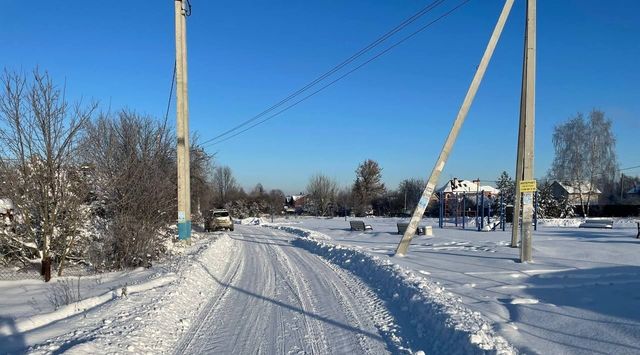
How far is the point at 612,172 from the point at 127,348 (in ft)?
247

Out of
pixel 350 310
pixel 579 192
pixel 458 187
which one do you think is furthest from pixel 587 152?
pixel 350 310

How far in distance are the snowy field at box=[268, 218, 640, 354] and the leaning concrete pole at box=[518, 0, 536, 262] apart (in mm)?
720

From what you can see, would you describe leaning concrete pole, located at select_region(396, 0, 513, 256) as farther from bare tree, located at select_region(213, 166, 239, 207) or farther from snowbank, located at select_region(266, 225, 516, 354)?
bare tree, located at select_region(213, 166, 239, 207)

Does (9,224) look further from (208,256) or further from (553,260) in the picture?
(553,260)

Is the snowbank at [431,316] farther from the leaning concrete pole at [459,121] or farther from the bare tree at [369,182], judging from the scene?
the bare tree at [369,182]

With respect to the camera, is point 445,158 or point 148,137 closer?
point 445,158

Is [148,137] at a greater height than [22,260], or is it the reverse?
[148,137]

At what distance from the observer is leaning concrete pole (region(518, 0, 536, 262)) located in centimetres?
1362

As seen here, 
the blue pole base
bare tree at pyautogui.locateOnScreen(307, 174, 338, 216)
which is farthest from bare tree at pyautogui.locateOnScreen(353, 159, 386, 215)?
the blue pole base

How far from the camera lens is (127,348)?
5.88m

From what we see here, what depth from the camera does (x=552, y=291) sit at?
944cm

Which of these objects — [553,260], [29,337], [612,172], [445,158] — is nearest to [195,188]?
[445,158]

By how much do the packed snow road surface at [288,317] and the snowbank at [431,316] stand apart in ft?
1.22

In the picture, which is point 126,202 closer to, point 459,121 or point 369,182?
point 459,121
